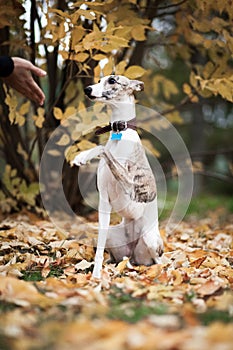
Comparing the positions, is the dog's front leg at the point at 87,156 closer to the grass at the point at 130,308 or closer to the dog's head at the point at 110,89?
the dog's head at the point at 110,89

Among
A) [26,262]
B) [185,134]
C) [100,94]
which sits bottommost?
[185,134]

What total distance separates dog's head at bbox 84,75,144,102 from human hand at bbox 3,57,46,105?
15.9 inches

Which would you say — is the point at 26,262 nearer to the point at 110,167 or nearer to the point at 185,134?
the point at 110,167

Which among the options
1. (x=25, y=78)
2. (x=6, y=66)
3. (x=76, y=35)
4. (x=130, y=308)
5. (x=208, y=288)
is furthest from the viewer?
(x=76, y=35)

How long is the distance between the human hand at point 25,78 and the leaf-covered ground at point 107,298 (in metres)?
0.85

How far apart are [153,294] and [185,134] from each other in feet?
33.0

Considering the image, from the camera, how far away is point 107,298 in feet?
6.16

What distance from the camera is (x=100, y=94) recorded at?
A: 2.40m

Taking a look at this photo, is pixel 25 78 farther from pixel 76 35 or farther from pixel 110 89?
pixel 110 89

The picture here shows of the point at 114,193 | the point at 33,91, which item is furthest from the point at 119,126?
the point at 33,91

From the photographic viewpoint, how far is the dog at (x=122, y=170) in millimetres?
2365

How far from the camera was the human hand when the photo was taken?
266 cm

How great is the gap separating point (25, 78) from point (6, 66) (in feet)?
0.50

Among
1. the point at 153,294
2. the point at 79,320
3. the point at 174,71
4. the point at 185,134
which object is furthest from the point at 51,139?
the point at 185,134
